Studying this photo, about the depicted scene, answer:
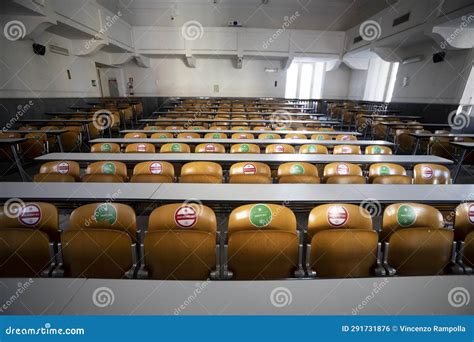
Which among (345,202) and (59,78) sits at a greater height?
(59,78)

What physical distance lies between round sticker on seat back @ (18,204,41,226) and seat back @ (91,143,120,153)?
6.42 feet

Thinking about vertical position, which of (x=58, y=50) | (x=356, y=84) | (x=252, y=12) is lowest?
(x=356, y=84)

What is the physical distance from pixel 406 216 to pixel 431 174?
147 cm

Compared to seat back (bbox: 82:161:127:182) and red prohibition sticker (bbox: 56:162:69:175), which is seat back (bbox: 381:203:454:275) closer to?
seat back (bbox: 82:161:127:182)

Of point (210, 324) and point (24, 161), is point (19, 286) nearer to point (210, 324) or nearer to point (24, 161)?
point (210, 324)

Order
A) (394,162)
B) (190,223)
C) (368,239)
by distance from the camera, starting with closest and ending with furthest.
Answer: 1. (368,239)
2. (190,223)
3. (394,162)

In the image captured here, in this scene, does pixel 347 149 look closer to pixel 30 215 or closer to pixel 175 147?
pixel 175 147

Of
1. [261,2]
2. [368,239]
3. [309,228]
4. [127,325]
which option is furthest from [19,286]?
[261,2]

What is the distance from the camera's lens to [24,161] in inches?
177

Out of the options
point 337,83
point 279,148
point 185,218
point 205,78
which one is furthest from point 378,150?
point 337,83

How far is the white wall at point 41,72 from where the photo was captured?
5.90 m

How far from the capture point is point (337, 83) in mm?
13805

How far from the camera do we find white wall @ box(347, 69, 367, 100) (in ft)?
40.6

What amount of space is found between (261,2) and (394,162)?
9074mm
